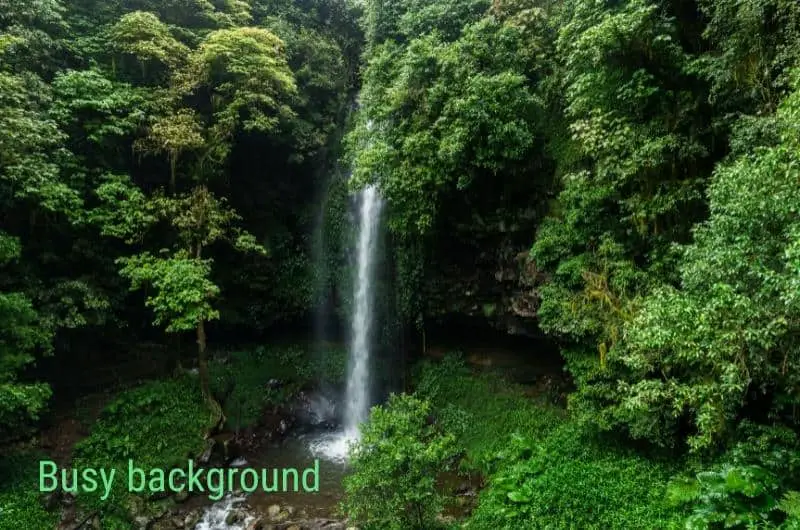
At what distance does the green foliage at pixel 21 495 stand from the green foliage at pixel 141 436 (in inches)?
29.7

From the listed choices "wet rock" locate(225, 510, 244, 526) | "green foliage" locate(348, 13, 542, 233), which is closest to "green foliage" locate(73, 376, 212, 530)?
"wet rock" locate(225, 510, 244, 526)

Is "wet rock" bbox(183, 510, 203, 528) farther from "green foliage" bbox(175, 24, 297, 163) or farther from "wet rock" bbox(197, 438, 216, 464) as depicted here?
"green foliage" bbox(175, 24, 297, 163)

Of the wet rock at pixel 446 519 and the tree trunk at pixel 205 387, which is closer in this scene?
the wet rock at pixel 446 519

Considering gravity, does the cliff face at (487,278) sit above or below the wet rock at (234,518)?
above

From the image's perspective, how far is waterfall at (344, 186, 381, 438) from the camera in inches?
624

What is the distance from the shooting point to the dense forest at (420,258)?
654cm

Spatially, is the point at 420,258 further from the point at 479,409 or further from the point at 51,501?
the point at 51,501

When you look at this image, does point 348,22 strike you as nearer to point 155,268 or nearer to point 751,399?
point 155,268

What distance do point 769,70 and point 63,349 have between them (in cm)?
Result: 1703

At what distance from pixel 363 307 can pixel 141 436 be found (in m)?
7.37

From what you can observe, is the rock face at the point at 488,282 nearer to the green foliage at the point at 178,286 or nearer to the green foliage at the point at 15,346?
the green foliage at the point at 178,286

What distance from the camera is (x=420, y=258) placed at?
1484 cm

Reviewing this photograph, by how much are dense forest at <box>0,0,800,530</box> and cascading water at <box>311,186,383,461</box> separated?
287mm

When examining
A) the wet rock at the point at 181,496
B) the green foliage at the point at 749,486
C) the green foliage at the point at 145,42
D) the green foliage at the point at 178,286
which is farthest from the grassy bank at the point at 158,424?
the green foliage at the point at 749,486
